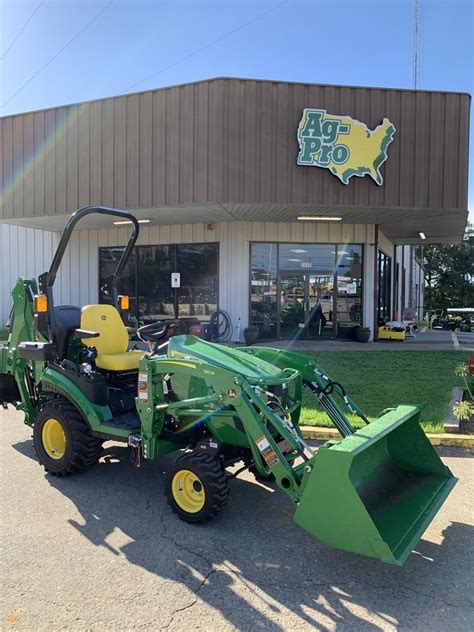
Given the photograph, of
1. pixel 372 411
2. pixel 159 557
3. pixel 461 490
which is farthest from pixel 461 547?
pixel 372 411

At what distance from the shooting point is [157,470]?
474cm

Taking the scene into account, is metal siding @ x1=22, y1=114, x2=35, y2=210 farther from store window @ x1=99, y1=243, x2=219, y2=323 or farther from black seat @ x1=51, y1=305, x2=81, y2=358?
black seat @ x1=51, y1=305, x2=81, y2=358

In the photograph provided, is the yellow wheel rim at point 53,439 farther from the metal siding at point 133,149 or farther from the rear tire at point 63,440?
the metal siding at point 133,149

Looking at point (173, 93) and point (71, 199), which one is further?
point (71, 199)

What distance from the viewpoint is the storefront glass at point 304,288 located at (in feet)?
46.8

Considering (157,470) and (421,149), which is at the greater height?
(421,149)

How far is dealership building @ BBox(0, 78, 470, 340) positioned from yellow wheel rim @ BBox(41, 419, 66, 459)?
25.6 ft

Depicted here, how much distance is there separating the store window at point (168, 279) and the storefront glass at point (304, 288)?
1321 millimetres

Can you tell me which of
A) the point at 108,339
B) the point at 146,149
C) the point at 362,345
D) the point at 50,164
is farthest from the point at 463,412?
the point at 50,164

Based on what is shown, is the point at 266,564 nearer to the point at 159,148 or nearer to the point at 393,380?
the point at 393,380

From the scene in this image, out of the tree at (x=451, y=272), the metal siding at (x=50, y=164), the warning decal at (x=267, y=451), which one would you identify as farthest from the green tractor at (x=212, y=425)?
the tree at (x=451, y=272)

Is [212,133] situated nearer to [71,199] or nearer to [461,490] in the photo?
Answer: [71,199]

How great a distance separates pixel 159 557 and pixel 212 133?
1012cm

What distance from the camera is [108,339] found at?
16.3ft
